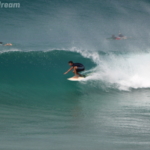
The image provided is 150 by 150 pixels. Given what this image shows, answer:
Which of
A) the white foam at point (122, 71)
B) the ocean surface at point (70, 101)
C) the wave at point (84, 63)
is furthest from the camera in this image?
the wave at point (84, 63)

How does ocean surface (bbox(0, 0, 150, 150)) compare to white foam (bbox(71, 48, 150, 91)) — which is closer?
ocean surface (bbox(0, 0, 150, 150))

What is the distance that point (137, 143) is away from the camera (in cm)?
652

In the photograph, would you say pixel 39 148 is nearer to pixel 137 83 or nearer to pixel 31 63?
pixel 137 83

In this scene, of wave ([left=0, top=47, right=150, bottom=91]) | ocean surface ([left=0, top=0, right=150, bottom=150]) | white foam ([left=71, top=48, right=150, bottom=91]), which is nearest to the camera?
ocean surface ([left=0, top=0, right=150, bottom=150])

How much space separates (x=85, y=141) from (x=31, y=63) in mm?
13037

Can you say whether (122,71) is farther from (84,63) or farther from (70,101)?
(70,101)

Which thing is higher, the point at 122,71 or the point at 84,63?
the point at 84,63

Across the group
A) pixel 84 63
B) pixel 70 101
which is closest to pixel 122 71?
pixel 84 63

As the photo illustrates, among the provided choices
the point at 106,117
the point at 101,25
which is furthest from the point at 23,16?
the point at 106,117

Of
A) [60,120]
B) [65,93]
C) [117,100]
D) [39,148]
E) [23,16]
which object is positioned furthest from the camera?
[23,16]

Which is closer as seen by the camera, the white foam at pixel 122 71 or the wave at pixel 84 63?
the white foam at pixel 122 71

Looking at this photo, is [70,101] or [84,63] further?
[84,63]

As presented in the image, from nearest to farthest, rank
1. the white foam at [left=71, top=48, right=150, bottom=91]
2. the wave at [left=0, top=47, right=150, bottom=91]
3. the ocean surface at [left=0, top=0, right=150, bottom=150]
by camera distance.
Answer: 1. the ocean surface at [left=0, top=0, right=150, bottom=150]
2. the white foam at [left=71, top=48, right=150, bottom=91]
3. the wave at [left=0, top=47, right=150, bottom=91]

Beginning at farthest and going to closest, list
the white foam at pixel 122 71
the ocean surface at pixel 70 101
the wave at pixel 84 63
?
the wave at pixel 84 63 < the white foam at pixel 122 71 < the ocean surface at pixel 70 101
